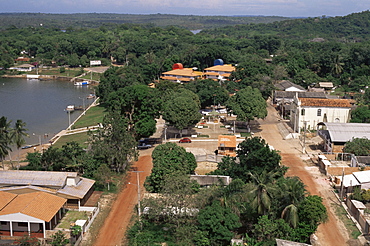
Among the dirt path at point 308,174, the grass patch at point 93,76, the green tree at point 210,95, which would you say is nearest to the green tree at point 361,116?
the dirt path at point 308,174

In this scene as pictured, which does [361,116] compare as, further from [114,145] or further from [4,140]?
[4,140]

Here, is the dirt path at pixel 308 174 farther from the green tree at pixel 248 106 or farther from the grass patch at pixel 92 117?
the grass patch at pixel 92 117

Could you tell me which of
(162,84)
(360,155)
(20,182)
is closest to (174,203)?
(20,182)

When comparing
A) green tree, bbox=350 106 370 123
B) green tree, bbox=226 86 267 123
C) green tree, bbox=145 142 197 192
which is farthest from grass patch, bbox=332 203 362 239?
green tree, bbox=350 106 370 123

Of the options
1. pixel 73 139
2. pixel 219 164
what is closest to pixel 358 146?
pixel 219 164

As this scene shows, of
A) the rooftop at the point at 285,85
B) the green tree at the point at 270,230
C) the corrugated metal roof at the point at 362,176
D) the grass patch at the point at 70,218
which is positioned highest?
the rooftop at the point at 285,85

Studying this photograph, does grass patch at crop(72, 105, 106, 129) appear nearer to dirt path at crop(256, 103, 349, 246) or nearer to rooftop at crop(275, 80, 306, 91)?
dirt path at crop(256, 103, 349, 246)
